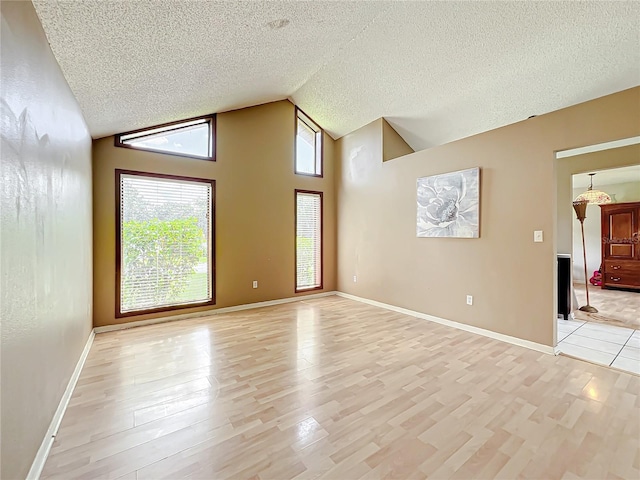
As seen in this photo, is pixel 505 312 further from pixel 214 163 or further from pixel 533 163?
pixel 214 163

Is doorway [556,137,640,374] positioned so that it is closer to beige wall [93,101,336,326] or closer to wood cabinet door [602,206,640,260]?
wood cabinet door [602,206,640,260]

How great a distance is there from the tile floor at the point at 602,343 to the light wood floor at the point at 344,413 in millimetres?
243

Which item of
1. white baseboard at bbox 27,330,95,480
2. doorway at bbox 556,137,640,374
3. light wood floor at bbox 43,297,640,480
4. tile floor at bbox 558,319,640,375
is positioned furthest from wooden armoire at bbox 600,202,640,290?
white baseboard at bbox 27,330,95,480

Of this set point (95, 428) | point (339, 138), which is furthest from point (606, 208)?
point (95, 428)

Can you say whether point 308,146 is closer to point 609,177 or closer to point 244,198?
point 244,198

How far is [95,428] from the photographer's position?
1851 millimetres

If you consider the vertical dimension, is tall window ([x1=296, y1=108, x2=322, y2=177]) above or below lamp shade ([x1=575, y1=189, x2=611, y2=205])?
above

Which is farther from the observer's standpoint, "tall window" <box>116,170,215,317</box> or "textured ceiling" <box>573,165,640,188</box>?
"textured ceiling" <box>573,165,640,188</box>

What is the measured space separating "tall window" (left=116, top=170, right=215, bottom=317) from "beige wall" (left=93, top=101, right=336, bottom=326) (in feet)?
0.36

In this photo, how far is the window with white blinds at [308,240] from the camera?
565 cm

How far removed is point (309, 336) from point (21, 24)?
133 inches

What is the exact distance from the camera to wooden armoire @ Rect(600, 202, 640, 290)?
6199 mm

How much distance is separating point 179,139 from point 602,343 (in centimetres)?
604

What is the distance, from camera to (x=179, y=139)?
4340 millimetres
